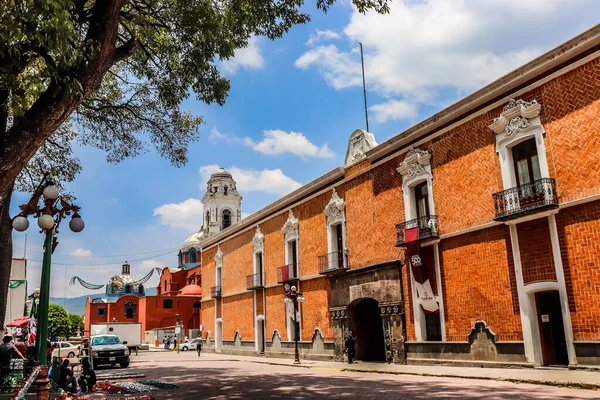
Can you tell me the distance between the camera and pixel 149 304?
54.0m

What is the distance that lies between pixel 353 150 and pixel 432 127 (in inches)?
206

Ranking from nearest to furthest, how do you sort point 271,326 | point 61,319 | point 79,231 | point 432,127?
point 79,231 → point 432,127 → point 271,326 → point 61,319

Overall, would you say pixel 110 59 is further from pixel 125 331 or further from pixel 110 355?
pixel 125 331

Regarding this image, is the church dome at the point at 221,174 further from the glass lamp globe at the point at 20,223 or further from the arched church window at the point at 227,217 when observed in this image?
the glass lamp globe at the point at 20,223

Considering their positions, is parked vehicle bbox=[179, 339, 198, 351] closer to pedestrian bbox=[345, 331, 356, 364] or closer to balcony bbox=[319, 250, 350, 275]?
balcony bbox=[319, 250, 350, 275]

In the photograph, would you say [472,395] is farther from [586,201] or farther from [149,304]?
[149,304]

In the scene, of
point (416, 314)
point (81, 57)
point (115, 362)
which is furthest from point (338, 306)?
point (81, 57)

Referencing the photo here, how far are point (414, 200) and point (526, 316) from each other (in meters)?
6.13

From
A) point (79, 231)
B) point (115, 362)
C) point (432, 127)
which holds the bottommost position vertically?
point (115, 362)

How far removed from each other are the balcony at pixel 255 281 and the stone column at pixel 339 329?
810 cm

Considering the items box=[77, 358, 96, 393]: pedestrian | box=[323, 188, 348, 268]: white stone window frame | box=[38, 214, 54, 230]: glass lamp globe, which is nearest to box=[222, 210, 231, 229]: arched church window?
box=[323, 188, 348, 268]: white stone window frame

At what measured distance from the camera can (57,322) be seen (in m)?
67.9

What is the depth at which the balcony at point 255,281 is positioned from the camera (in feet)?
98.1

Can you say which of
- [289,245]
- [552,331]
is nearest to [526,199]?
[552,331]
